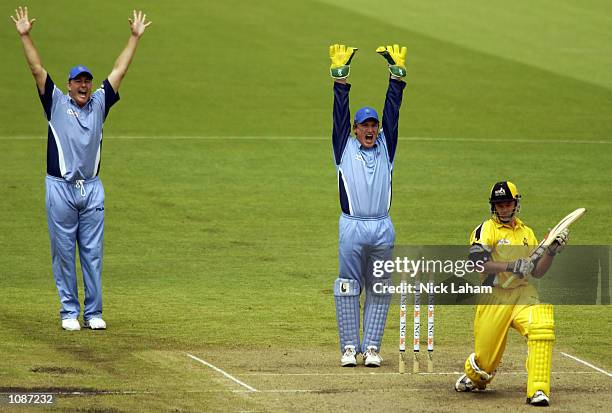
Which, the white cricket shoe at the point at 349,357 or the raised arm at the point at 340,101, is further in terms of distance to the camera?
the raised arm at the point at 340,101

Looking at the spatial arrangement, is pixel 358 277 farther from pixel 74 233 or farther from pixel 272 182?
pixel 272 182

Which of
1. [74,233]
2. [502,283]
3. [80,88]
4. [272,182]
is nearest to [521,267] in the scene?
[502,283]

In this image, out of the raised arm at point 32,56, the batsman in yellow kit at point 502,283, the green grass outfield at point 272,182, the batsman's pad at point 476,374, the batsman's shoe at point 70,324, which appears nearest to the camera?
the batsman in yellow kit at point 502,283

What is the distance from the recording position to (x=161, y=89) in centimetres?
3300

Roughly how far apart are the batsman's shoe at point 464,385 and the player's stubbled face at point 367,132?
97.8 inches

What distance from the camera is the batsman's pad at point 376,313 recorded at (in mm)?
13430

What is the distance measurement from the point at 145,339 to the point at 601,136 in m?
17.2

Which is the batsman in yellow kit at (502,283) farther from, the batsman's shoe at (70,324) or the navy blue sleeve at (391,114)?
the batsman's shoe at (70,324)

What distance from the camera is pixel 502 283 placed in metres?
12.3

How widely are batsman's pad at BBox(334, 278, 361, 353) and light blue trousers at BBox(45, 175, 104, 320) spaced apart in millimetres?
2893

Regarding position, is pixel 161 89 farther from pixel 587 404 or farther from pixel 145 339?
pixel 587 404

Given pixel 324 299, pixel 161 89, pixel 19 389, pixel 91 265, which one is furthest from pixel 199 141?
pixel 19 389

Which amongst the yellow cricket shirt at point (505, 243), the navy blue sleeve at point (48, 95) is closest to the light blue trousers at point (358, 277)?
the yellow cricket shirt at point (505, 243)

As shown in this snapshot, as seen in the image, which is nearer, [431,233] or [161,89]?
[431,233]
